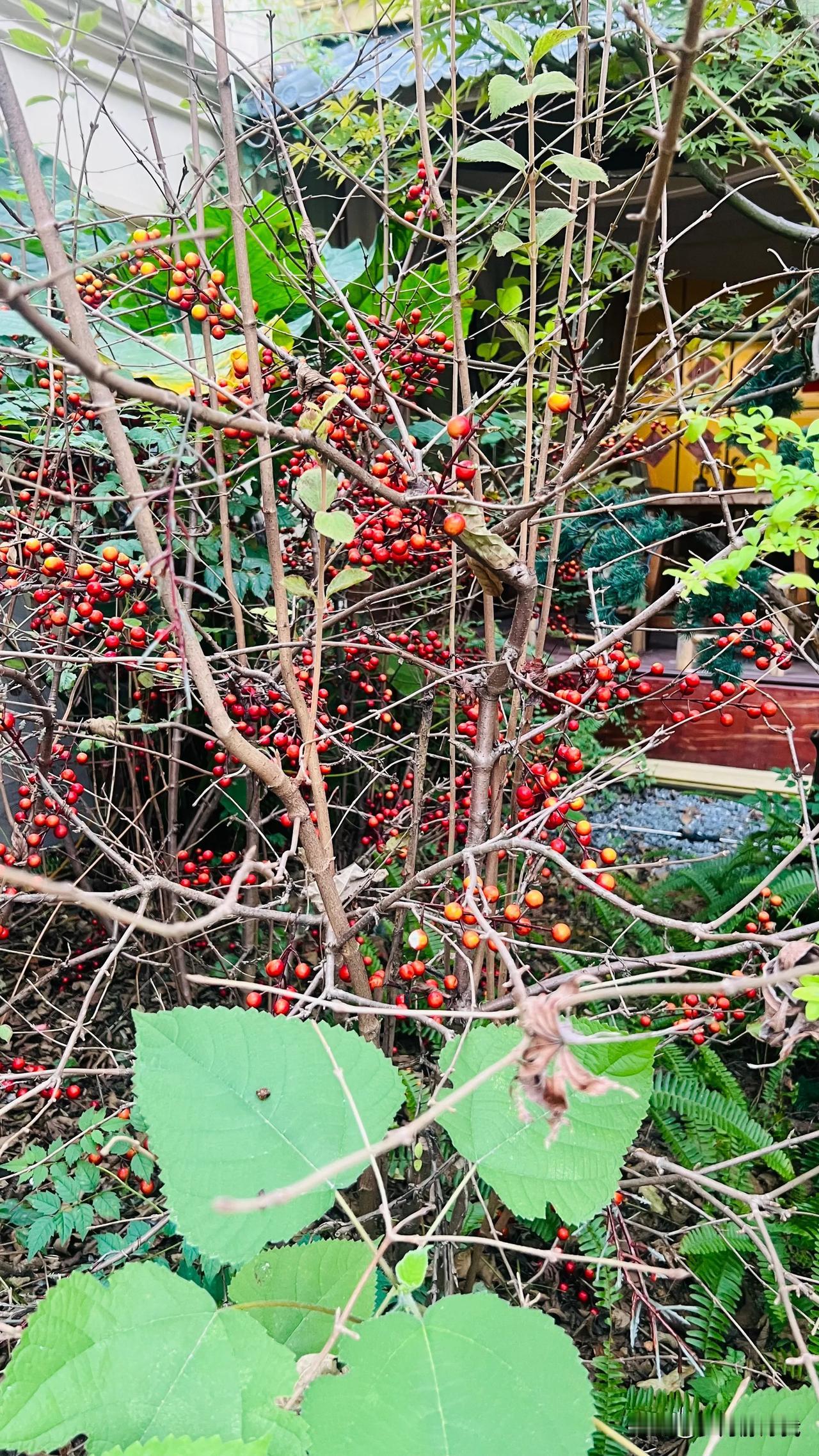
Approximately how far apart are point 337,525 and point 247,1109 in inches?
22.3

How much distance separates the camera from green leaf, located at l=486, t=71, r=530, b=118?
0.99 meters

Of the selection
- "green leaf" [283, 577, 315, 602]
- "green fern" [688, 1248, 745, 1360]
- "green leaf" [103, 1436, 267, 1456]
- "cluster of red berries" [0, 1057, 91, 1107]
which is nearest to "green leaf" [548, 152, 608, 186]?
"green leaf" [283, 577, 315, 602]

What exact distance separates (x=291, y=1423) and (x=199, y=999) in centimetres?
201

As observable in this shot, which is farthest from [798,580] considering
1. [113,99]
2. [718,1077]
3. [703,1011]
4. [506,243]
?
[113,99]

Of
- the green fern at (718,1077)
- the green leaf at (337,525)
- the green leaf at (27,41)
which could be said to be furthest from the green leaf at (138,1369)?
the green leaf at (27,41)

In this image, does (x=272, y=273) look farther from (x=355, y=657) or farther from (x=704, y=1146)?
(x=704, y=1146)

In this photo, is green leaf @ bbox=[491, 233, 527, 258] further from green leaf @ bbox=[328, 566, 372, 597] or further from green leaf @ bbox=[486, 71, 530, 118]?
green leaf @ bbox=[328, 566, 372, 597]

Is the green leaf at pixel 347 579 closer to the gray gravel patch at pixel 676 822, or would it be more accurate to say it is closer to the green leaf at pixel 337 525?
the green leaf at pixel 337 525

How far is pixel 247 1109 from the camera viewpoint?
76 centimetres

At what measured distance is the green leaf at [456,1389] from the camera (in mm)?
559

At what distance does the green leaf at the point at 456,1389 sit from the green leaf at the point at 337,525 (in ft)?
2.18

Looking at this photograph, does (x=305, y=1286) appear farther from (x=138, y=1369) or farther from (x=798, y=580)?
(x=798, y=580)

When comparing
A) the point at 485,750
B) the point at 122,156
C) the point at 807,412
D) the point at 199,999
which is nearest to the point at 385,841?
the point at 485,750

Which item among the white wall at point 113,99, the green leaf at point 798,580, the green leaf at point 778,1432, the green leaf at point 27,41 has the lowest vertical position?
the green leaf at point 778,1432
